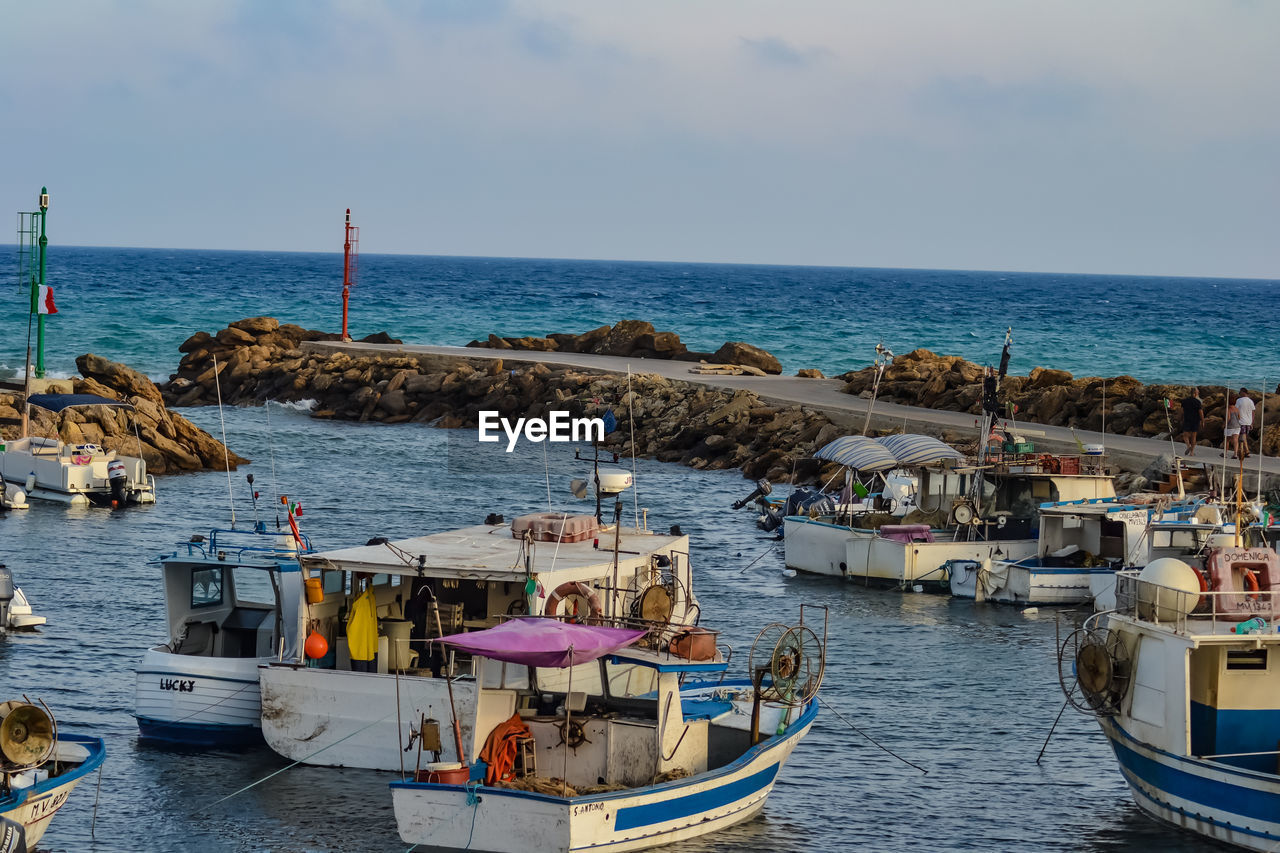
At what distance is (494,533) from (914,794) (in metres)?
7.11

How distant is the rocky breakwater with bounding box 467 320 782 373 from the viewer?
3105 inches

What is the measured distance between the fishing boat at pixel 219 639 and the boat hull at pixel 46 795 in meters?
3.38

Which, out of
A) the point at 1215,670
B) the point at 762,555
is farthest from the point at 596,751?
the point at 762,555

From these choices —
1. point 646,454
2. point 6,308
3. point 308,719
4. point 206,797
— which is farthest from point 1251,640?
point 6,308

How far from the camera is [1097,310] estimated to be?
17388cm

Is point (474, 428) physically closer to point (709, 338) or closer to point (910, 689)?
point (910, 689)

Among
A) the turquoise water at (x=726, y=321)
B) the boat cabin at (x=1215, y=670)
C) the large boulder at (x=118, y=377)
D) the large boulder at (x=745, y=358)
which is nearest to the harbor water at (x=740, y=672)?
the boat cabin at (x=1215, y=670)

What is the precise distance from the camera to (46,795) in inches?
730

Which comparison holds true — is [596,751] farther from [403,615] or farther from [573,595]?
[403,615]

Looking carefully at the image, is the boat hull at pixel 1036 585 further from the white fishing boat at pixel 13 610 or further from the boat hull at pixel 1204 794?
the white fishing boat at pixel 13 610

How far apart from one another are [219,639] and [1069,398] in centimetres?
3970

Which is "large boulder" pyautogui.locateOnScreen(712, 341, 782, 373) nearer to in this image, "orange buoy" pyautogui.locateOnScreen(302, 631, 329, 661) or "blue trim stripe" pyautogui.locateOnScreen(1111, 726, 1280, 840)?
"blue trim stripe" pyautogui.locateOnScreen(1111, 726, 1280, 840)

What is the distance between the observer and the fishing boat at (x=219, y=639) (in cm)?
2333

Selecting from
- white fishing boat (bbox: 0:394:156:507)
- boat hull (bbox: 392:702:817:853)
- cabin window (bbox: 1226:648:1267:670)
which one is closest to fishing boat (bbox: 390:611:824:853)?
boat hull (bbox: 392:702:817:853)
